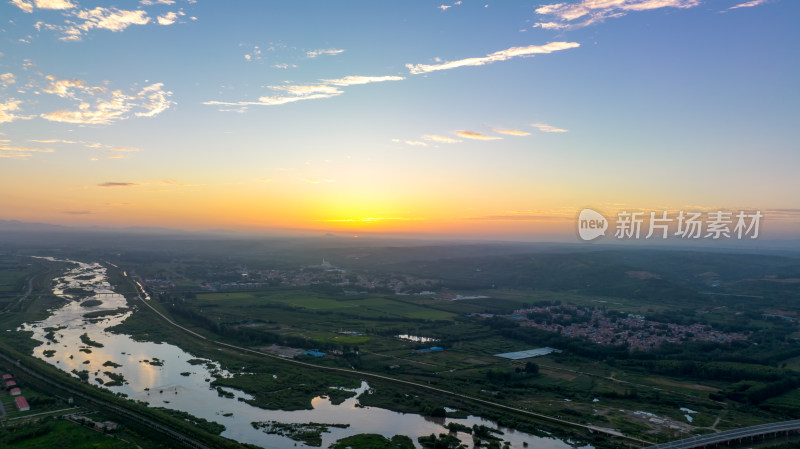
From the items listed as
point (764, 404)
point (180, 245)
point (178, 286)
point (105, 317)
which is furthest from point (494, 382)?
point (180, 245)

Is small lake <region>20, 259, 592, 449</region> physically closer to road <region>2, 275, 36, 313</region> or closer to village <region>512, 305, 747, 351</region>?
road <region>2, 275, 36, 313</region>

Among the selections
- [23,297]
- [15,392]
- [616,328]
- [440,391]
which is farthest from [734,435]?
[23,297]

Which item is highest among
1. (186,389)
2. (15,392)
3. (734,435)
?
(734,435)

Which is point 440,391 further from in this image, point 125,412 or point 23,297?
point 23,297

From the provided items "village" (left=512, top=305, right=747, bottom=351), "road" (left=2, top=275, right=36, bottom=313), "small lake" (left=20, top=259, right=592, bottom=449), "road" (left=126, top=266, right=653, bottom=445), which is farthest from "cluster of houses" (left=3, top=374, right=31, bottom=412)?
"village" (left=512, top=305, right=747, bottom=351)

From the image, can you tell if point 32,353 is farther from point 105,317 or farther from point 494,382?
point 494,382

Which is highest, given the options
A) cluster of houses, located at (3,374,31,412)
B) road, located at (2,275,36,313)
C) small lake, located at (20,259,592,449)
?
cluster of houses, located at (3,374,31,412)
